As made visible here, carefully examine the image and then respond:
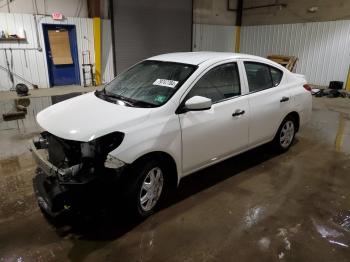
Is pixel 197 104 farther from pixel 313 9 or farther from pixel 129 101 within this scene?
pixel 313 9

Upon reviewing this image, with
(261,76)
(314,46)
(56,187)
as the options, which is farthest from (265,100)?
(314,46)

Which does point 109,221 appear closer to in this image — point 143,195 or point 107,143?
point 143,195

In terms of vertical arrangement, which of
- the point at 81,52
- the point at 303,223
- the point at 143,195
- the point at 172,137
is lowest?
the point at 303,223

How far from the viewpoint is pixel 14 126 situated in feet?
18.2

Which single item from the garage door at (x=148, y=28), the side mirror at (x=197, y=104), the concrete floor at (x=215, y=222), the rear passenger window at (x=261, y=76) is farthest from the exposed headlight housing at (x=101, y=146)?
the garage door at (x=148, y=28)

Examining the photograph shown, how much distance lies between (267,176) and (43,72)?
9205 mm

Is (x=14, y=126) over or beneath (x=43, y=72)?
beneath

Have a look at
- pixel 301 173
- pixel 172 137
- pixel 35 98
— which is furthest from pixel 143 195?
pixel 35 98

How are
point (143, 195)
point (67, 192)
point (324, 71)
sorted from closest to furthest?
1. point (67, 192)
2. point (143, 195)
3. point (324, 71)

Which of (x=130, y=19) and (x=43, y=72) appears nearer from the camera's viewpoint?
(x=43, y=72)

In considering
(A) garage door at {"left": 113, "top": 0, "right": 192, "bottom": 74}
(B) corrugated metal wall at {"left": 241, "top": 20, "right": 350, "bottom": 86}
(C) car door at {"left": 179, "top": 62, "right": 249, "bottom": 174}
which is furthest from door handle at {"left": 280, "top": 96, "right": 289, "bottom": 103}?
(A) garage door at {"left": 113, "top": 0, "right": 192, "bottom": 74}

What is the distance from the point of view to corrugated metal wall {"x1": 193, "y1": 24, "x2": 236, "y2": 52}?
13.3 metres

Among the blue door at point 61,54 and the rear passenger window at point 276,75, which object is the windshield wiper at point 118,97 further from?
the blue door at point 61,54

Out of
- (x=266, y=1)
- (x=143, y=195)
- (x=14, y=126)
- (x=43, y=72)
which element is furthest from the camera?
(x=266, y=1)
